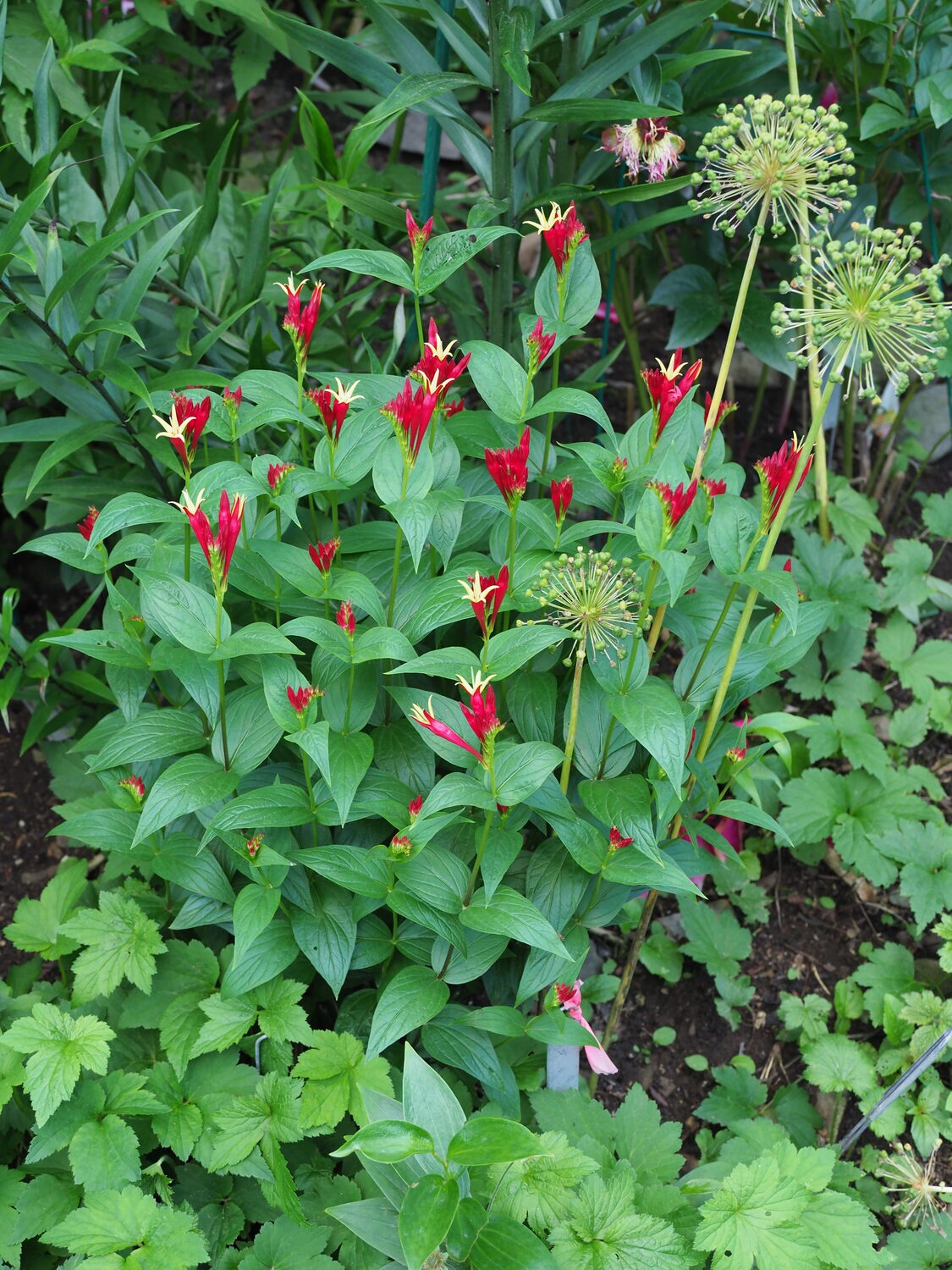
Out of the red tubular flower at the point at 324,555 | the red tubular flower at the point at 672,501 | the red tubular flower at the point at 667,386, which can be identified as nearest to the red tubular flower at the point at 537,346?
the red tubular flower at the point at 667,386

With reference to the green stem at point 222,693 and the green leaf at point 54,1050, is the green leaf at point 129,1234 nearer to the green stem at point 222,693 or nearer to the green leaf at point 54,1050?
the green leaf at point 54,1050

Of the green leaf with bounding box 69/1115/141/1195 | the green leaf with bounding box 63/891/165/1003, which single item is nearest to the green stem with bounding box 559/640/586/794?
the green leaf with bounding box 63/891/165/1003

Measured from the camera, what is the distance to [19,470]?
212cm

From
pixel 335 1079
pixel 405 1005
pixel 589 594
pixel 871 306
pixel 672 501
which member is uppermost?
pixel 871 306

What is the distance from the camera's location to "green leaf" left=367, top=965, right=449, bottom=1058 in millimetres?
1408

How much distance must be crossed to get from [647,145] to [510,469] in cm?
90

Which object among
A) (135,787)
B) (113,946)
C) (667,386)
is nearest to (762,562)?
(667,386)

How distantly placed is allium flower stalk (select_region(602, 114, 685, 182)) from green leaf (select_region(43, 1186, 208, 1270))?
5.77 ft

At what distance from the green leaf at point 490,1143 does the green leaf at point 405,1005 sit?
0.57 ft

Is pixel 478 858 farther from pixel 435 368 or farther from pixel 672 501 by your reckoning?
pixel 435 368

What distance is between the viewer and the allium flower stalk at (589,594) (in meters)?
1.31

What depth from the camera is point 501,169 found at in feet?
6.23

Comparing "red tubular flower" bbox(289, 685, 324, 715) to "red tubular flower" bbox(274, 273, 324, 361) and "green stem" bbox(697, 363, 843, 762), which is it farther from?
"green stem" bbox(697, 363, 843, 762)

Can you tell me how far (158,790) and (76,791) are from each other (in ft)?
2.53
